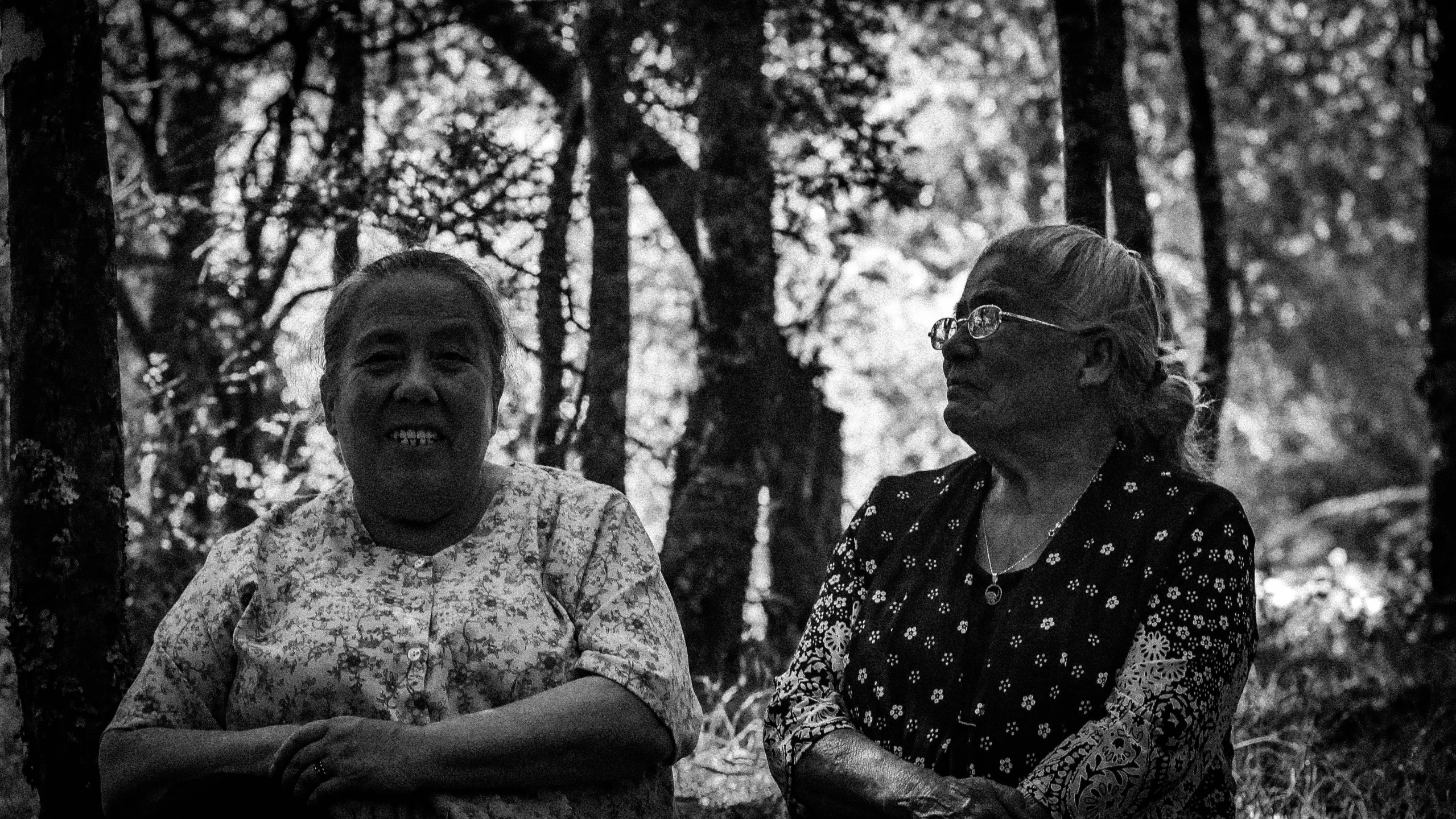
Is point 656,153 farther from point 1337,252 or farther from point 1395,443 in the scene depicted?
point 1395,443

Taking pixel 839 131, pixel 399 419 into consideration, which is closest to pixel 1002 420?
pixel 399 419

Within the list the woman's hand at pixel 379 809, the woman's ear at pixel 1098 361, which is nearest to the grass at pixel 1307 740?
the woman's hand at pixel 379 809

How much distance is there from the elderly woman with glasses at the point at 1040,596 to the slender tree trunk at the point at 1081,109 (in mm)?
1722

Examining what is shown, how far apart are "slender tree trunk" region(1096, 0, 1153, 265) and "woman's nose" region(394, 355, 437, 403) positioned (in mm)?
3010

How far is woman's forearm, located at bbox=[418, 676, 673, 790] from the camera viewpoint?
2.75 meters

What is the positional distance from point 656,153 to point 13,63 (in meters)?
3.26

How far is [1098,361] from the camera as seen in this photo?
3.21 metres

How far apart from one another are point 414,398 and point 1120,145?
4.55 m

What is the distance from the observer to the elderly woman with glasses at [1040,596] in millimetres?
2777

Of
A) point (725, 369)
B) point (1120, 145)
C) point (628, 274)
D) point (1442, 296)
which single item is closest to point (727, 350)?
point (725, 369)

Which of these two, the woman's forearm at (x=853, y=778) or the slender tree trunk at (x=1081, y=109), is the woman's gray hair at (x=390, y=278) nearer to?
the woman's forearm at (x=853, y=778)

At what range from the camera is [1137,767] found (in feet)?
8.93

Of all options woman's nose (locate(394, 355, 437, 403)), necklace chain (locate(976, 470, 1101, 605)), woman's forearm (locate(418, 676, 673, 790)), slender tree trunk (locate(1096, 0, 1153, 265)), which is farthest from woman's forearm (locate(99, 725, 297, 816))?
slender tree trunk (locate(1096, 0, 1153, 265))

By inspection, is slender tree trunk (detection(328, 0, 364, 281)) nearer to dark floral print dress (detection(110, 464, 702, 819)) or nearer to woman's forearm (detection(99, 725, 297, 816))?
dark floral print dress (detection(110, 464, 702, 819))
